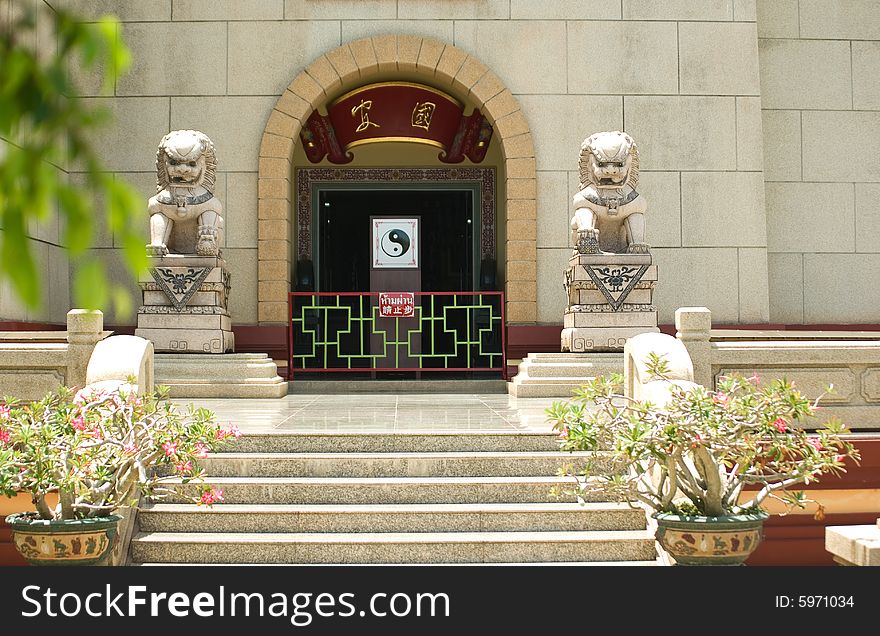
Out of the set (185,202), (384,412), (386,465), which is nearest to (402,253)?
(185,202)

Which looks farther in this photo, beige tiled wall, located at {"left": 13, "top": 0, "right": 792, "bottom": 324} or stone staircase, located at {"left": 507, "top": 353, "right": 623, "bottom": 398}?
beige tiled wall, located at {"left": 13, "top": 0, "right": 792, "bottom": 324}

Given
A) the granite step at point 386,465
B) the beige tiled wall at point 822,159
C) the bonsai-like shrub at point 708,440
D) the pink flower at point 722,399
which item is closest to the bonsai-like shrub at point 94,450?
the granite step at point 386,465

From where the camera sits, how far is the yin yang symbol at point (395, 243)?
493 inches

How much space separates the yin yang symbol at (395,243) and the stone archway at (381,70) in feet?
7.23

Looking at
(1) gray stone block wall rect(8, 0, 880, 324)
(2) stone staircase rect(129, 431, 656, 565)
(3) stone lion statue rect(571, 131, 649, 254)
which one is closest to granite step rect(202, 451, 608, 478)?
(2) stone staircase rect(129, 431, 656, 565)

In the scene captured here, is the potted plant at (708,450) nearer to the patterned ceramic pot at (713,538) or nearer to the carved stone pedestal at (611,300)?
the patterned ceramic pot at (713,538)

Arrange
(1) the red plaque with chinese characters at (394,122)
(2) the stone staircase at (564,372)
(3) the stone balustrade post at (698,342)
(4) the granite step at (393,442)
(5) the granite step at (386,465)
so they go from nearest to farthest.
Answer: (5) the granite step at (386,465) < (4) the granite step at (393,442) < (3) the stone balustrade post at (698,342) < (2) the stone staircase at (564,372) < (1) the red plaque with chinese characters at (394,122)

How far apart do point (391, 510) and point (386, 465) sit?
471 millimetres

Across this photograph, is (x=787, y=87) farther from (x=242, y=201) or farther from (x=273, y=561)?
(x=273, y=561)

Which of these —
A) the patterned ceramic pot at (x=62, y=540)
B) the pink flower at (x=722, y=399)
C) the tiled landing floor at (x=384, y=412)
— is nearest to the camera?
the patterned ceramic pot at (x=62, y=540)

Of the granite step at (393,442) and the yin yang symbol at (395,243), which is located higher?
the yin yang symbol at (395,243)

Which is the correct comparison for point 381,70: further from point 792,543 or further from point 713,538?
point 713,538

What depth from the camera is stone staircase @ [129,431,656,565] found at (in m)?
4.91

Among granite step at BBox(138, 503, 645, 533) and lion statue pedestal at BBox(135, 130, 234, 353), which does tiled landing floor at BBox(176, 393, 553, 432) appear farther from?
granite step at BBox(138, 503, 645, 533)
